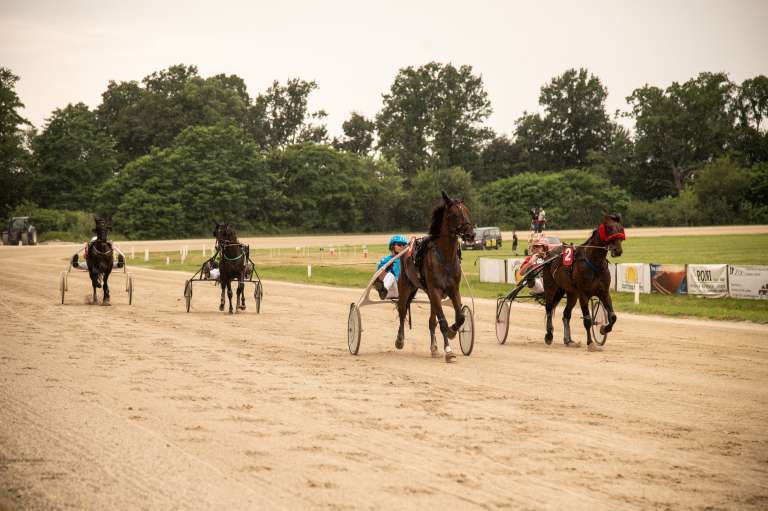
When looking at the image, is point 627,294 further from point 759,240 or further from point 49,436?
point 759,240

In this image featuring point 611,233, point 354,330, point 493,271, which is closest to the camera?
point 354,330

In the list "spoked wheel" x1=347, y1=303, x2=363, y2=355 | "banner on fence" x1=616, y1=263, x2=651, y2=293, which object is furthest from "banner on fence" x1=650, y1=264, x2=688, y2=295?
"spoked wheel" x1=347, y1=303, x2=363, y2=355

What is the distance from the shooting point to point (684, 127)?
96.6m

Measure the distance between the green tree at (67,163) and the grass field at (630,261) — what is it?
28.9 m

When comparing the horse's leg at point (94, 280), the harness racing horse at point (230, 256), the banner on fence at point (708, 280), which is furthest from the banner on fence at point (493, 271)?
the horse's leg at point (94, 280)

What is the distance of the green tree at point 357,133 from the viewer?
347 ft

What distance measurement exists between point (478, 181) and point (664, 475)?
9683 centimetres

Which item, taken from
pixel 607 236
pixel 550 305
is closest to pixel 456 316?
pixel 607 236

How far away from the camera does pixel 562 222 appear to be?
89.2 metres

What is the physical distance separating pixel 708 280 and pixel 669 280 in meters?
1.58

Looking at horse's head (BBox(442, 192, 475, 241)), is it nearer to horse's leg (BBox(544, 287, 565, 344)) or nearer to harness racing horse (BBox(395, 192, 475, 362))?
harness racing horse (BBox(395, 192, 475, 362))

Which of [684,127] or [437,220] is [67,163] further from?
[437,220]

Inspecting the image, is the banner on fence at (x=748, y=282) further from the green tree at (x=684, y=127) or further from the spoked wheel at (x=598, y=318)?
the green tree at (x=684, y=127)

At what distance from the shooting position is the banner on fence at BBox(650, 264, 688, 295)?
25.5 metres
